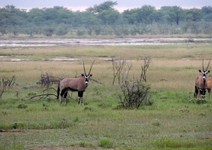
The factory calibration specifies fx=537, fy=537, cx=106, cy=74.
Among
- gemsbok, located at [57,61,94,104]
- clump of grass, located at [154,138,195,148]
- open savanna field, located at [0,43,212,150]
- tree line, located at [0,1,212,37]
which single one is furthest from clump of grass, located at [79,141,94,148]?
tree line, located at [0,1,212,37]

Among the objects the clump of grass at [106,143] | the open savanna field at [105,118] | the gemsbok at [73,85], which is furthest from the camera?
the gemsbok at [73,85]

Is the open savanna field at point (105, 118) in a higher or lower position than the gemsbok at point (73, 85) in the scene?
lower

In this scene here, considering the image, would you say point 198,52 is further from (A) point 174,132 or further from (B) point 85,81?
(A) point 174,132

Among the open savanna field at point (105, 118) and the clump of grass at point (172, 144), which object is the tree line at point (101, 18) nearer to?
the open savanna field at point (105, 118)

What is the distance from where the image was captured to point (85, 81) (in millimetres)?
22844

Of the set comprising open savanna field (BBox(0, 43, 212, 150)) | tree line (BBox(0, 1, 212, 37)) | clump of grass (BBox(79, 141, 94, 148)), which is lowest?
open savanna field (BBox(0, 43, 212, 150))

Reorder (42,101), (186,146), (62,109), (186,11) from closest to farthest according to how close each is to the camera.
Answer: (186,146) < (62,109) < (42,101) < (186,11)

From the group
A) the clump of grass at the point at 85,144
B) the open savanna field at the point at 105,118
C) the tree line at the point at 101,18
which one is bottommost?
the open savanna field at the point at 105,118

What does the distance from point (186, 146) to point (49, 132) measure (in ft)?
13.9

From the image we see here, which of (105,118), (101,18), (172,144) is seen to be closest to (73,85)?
(105,118)

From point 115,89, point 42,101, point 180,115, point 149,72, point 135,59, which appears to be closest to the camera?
point 180,115

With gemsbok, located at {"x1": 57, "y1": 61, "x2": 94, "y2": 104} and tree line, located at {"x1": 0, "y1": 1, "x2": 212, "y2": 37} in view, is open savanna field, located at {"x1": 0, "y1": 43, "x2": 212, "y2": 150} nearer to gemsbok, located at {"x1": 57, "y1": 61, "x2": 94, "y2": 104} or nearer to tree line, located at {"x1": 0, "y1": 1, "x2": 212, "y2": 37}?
gemsbok, located at {"x1": 57, "y1": 61, "x2": 94, "y2": 104}

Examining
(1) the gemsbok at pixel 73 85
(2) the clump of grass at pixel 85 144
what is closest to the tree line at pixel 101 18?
(1) the gemsbok at pixel 73 85

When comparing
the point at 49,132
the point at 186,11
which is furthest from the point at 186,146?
the point at 186,11
